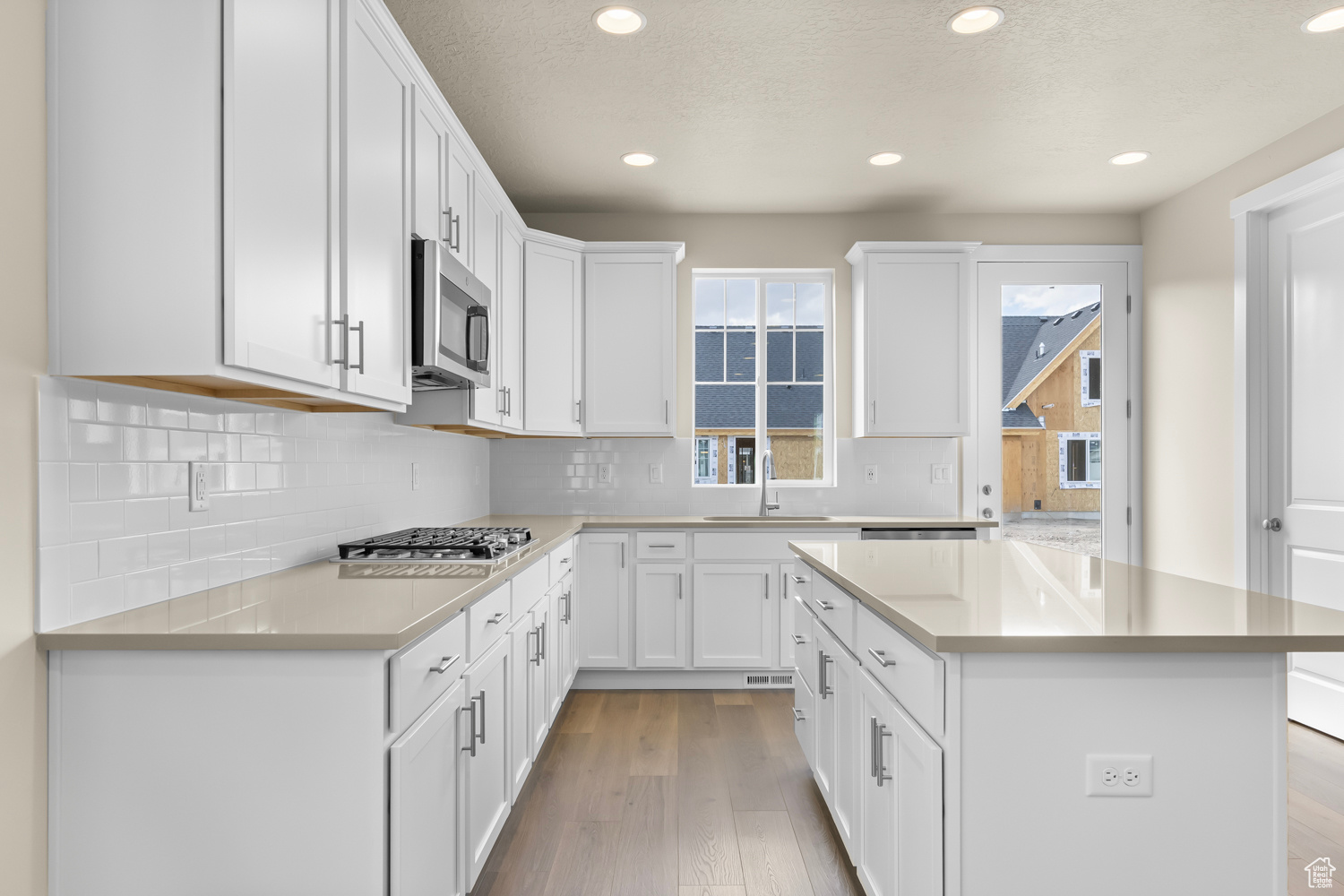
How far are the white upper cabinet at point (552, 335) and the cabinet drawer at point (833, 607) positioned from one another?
177 cm

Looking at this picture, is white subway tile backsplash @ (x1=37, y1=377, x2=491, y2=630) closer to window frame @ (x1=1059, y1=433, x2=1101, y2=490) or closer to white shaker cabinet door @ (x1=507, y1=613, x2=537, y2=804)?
white shaker cabinet door @ (x1=507, y1=613, x2=537, y2=804)

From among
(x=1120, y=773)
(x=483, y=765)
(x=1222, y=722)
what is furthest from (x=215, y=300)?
(x=1222, y=722)

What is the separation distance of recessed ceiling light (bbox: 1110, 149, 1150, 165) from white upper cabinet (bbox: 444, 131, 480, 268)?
9.83 ft

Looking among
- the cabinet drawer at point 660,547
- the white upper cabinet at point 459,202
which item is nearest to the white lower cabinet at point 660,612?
the cabinet drawer at point 660,547

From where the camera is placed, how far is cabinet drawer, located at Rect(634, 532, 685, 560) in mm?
3826

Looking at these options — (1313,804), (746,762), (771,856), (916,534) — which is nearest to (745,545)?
(916,534)

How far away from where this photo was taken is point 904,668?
151 cm

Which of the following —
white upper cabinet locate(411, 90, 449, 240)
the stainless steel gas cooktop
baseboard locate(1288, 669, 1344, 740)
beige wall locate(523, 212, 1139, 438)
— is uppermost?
beige wall locate(523, 212, 1139, 438)

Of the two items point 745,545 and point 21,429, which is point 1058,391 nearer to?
point 745,545

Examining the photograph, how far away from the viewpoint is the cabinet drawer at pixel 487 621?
5.99 feet

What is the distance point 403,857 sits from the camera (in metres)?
1.36

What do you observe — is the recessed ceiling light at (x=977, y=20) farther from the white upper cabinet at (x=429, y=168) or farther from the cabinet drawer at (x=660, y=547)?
the cabinet drawer at (x=660, y=547)

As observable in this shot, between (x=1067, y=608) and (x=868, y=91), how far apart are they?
2.19 m

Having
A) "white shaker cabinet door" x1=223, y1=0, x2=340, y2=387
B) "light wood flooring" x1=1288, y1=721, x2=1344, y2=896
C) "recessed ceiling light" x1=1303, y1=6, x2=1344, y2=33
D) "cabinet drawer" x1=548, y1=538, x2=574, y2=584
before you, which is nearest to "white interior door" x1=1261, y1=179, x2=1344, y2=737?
"light wood flooring" x1=1288, y1=721, x2=1344, y2=896
